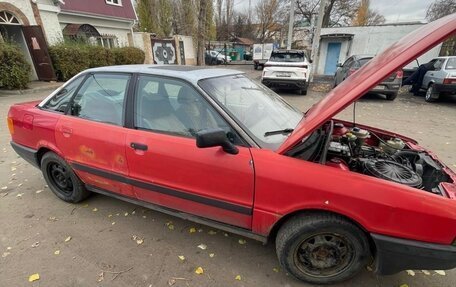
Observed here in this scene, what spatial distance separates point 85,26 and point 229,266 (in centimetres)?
1843

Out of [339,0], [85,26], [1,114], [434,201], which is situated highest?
[339,0]

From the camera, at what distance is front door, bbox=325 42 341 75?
1819 cm

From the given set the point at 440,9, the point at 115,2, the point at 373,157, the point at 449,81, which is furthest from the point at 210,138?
the point at 440,9

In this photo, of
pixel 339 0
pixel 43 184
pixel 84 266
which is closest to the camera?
pixel 84 266

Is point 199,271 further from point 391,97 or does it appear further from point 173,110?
point 391,97

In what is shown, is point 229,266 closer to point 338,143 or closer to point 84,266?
point 84,266

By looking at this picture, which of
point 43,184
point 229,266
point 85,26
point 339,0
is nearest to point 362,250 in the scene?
point 229,266

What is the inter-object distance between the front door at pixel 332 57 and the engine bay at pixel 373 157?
1742 centimetres

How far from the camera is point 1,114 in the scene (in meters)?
7.53

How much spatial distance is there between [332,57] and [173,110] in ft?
61.3

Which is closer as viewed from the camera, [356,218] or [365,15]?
[356,218]

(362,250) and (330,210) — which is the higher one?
(330,210)

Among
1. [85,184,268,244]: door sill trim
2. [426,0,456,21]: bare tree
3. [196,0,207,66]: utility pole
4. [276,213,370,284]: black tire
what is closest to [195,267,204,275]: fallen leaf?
[85,184,268,244]: door sill trim

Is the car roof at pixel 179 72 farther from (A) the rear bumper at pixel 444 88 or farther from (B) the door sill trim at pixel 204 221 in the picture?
(A) the rear bumper at pixel 444 88
